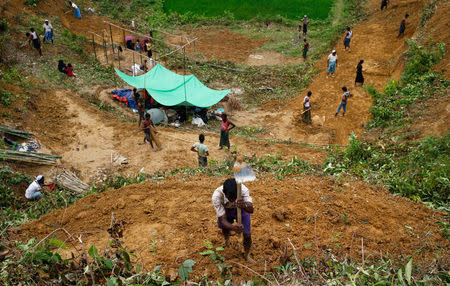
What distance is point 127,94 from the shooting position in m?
13.3

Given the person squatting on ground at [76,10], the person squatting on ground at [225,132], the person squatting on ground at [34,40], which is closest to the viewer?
the person squatting on ground at [225,132]

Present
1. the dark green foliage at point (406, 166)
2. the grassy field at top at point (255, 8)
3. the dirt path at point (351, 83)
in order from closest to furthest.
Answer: the dark green foliage at point (406, 166) < the dirt path at point (351, 83) < the grassy field at top at point (255, 8)

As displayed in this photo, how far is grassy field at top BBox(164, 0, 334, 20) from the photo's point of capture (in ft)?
74.4

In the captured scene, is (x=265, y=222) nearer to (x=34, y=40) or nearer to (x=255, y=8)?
(x=34, y=40)

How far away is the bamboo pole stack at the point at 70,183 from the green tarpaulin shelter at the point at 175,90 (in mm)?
4600

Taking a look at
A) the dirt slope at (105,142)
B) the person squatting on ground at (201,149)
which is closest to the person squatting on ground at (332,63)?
the dirt slope at (105,142)

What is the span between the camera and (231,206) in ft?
13.2

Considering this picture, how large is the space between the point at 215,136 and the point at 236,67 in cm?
618

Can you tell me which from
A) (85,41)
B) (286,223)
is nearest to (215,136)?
(286,223)

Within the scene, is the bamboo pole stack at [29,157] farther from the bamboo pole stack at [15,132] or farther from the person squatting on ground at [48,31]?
the person squatting on ground at [48,31]

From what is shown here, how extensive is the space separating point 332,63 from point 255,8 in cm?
1178

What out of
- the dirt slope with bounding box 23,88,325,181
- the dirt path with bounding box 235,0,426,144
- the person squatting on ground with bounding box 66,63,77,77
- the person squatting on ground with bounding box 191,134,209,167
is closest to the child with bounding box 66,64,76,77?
the person squatting on ground with bounding box 66,63,77,77

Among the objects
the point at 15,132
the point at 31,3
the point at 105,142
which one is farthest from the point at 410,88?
the point at 31,3

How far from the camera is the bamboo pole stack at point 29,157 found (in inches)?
327
